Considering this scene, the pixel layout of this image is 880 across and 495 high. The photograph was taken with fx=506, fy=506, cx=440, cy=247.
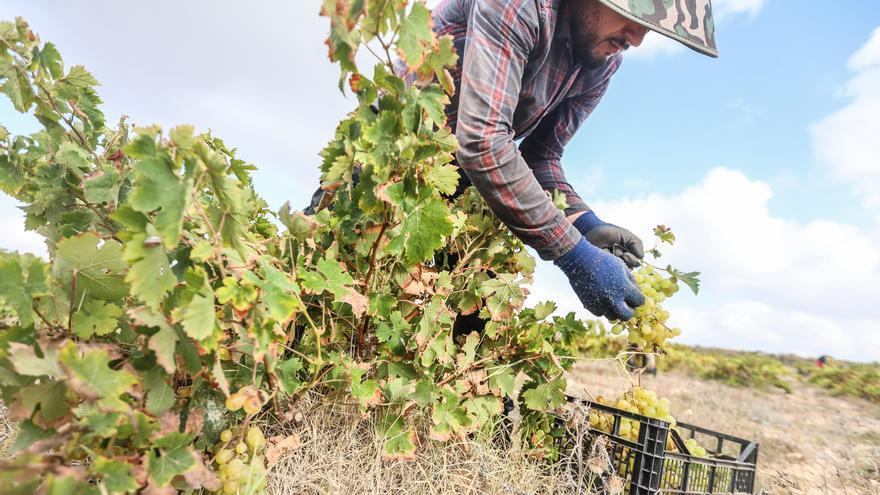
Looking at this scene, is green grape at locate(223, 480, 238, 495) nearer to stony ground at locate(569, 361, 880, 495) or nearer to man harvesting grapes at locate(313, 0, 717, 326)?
man harvesting grapes at locate(313, 0, 717, 326)

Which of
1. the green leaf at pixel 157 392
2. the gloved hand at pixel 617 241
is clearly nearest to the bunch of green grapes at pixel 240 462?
the green leaf at pixel 157 392

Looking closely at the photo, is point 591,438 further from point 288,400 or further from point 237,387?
point 237,387

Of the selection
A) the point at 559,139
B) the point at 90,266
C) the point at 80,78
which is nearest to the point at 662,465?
the point at 90,266

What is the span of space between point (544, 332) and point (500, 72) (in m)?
1.06

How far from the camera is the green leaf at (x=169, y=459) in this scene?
103 centimetres

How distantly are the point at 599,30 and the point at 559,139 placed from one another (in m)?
1.01

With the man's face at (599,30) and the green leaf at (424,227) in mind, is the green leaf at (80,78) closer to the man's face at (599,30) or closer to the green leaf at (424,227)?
the green leaf at (424,227)

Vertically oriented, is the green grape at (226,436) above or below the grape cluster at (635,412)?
below

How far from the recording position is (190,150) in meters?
1.01

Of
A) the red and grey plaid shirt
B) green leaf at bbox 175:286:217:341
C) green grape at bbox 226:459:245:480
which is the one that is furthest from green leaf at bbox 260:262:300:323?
the red and grey plaid shirt

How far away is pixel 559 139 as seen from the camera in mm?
3381

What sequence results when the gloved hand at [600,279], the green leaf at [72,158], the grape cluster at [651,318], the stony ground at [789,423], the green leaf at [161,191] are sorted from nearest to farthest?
the green leaf at [161,191] → the green leaf at [72,158] → the gloved hand at [600,279] → the grape cluster at [651,318] → the stony ground at [789,423]

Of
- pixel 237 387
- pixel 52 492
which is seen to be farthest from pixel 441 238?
pixel 52 492

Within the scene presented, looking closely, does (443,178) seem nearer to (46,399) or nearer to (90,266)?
(90,266)
